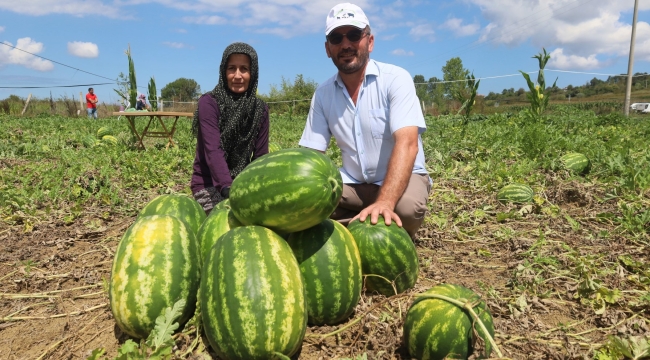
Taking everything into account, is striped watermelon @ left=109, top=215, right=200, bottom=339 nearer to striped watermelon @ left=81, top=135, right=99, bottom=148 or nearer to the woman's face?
the woman's face

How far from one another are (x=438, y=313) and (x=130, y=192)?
16.6 feet

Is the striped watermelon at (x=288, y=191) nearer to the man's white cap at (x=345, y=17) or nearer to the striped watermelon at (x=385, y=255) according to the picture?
the striped watermelon at (x=385, y=255)

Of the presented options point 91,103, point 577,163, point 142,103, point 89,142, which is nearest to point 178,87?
point 91,103

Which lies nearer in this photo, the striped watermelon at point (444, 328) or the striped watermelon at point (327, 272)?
the striped watermelon at point (444, 328)

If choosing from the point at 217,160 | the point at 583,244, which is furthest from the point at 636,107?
the point at 217,160

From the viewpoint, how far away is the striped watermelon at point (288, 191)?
2.35m

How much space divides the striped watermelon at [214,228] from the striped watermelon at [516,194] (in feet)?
12.0

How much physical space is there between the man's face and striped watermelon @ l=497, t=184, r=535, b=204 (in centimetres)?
255

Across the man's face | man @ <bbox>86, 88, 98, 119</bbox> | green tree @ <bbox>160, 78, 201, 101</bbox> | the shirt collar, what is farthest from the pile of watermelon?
→ green tree @ <bbox>160, 78, 201, 101</bbox>

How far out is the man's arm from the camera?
120 inches

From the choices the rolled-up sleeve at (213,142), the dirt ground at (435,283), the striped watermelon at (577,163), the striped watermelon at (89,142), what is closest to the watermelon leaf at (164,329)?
the dirt ground at (435,283)

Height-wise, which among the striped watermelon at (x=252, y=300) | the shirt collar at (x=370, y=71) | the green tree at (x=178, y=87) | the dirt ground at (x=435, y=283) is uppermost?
the green tree at (x=178, y=87)

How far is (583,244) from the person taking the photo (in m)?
4.02

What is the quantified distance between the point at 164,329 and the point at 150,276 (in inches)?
12.4
